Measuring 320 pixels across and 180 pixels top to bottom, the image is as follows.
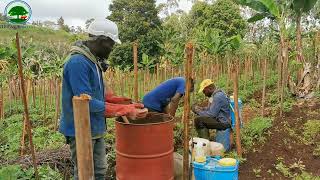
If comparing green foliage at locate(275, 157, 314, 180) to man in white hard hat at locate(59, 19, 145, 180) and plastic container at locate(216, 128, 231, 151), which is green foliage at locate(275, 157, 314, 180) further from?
man in white hard hat at locate(59, 19, 145, 180)

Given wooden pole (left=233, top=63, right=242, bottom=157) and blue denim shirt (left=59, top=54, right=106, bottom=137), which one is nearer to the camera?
blue denim shirt (left=59, top=54, right=106, bottom=137)

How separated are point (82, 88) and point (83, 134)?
0.95 m

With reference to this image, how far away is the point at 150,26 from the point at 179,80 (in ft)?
54.1

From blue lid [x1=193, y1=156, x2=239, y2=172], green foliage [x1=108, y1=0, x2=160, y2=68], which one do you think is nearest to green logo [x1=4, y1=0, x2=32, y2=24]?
blue lid [x1=193, y1=156, x2=239, y2=172]

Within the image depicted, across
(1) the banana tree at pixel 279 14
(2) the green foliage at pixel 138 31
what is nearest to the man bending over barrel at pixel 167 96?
(1) the banana tree at pixel 279 14

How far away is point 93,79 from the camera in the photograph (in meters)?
3.24

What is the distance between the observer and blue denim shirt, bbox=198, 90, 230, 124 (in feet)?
18.8

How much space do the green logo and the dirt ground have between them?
3399 millimetres

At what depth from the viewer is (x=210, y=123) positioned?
581cm

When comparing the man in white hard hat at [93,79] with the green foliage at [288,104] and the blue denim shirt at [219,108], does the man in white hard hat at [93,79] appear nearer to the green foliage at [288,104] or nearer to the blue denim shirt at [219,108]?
the blue denim shirt at [219,108]

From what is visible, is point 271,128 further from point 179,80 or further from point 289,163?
point 179,80

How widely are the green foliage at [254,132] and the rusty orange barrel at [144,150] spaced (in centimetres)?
245

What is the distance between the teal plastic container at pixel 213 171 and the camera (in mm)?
4270

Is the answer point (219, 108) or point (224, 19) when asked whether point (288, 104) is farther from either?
point (224, 19)
